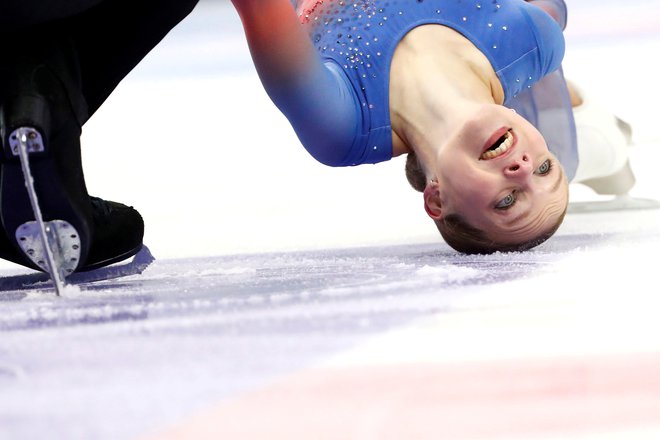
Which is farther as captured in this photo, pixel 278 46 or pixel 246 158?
pixel 246 158

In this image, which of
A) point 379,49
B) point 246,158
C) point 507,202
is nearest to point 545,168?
point 507,202

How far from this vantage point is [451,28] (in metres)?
1.95

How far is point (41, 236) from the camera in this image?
134 cm

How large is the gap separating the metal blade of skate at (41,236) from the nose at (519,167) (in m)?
0.74

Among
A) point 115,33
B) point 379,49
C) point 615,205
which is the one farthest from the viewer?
point 615,205

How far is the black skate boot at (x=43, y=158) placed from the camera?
1.30 metres

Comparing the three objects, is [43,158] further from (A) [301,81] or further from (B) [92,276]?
(A) [301,81]

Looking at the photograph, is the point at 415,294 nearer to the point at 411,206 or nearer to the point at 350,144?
the point at 350,144

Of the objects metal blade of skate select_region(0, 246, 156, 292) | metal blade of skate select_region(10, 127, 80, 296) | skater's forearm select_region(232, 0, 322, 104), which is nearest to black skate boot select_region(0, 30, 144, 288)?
metal blade of skate select_region(10, 127, 80, 296)

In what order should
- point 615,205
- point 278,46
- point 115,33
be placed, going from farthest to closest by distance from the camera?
point 615,205, point 278,46, point 115,33

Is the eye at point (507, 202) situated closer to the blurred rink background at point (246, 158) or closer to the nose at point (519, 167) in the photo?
the nose at point (519, 167)

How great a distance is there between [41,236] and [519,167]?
31.9 inches

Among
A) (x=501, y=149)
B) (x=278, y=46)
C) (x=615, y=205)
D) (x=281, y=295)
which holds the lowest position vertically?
(x=615, y=205)

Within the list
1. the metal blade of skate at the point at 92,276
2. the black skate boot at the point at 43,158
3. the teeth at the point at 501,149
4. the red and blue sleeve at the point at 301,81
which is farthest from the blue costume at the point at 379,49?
the black skate boot at the point at 43,158
